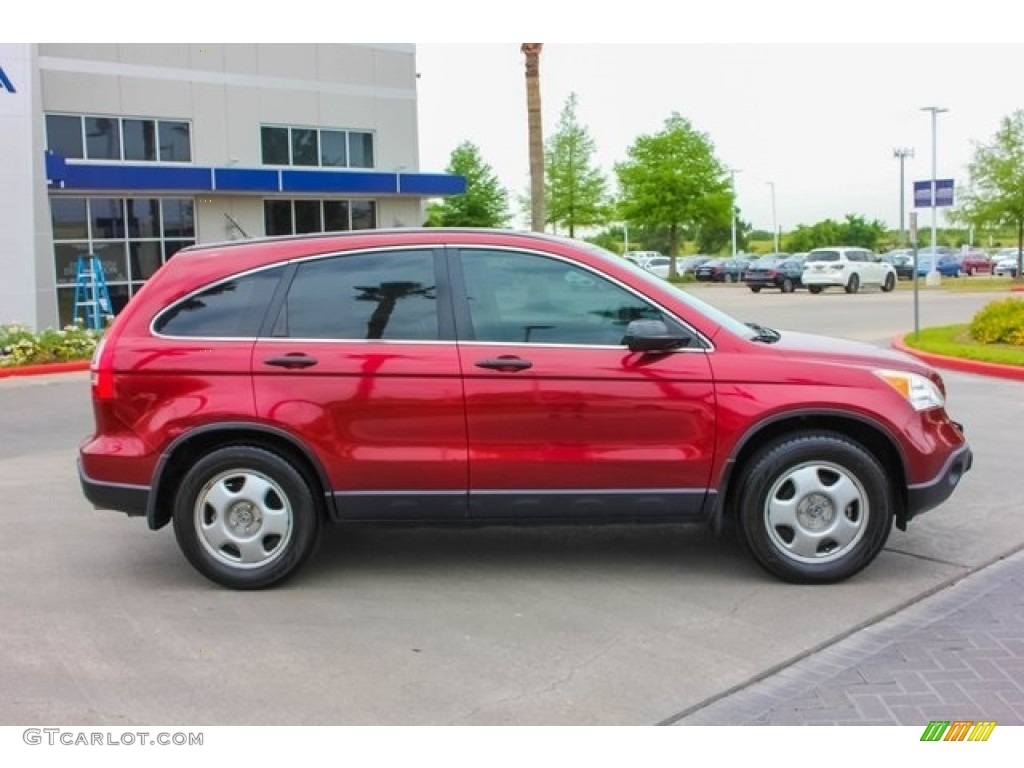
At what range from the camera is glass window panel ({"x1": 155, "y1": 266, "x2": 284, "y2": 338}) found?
5.30 metres

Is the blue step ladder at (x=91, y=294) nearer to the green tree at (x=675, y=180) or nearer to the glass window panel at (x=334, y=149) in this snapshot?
the glass window panel at (x=334, y=149)

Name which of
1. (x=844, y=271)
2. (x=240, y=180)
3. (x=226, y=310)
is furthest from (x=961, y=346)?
(x=844, y=271)

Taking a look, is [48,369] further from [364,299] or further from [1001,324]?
[1001,324]

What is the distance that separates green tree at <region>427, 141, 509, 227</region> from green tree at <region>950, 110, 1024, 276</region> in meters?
20.9

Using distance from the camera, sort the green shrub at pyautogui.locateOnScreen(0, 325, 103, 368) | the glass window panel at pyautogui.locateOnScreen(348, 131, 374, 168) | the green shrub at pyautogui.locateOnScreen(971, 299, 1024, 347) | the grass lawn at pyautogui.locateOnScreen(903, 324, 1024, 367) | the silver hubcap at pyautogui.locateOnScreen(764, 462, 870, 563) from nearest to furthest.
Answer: the silver hubcap at pyautogui.locateOnScreen(764, 462, 870, 563), the grass lawn at pyautogui.locateOnScreen(903, 324, 1024, 367), the green shrub at pyautogui.locateOnScreen(971, 299, 1024, 347), the green shrub at pyautogui.locateOnScreen(0, 325, 103, 368), the glass window panel at pyautogui.locateOnScreen(348, 131, 374, 168)

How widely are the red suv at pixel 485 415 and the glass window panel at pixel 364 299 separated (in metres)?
0.01

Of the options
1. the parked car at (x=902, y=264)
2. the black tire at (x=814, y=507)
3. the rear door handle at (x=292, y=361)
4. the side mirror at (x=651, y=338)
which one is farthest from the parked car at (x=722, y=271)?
the rear door handle at (x=292, y=361)

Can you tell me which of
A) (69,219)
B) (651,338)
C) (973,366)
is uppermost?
(69,219)

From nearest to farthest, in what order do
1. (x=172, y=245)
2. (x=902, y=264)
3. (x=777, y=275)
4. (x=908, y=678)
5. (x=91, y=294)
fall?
(x=908, y=678) < (x=91, y=294) < (x=172, y=245) < (x=777, y=275) < (x=902, y=264)

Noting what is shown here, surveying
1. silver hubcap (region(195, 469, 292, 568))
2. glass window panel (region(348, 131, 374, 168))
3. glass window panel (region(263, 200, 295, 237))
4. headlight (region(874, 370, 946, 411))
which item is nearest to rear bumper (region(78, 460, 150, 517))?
silver hubcap (region(195, 469, 292, 568))

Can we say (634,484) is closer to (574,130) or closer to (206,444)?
(206,444)

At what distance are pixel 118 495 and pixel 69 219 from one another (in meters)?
20.1

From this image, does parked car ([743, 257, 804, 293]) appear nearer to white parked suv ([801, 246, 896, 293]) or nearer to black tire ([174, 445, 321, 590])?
white parked suv ([801, 246, 896, 293])

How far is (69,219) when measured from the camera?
23344 mm
